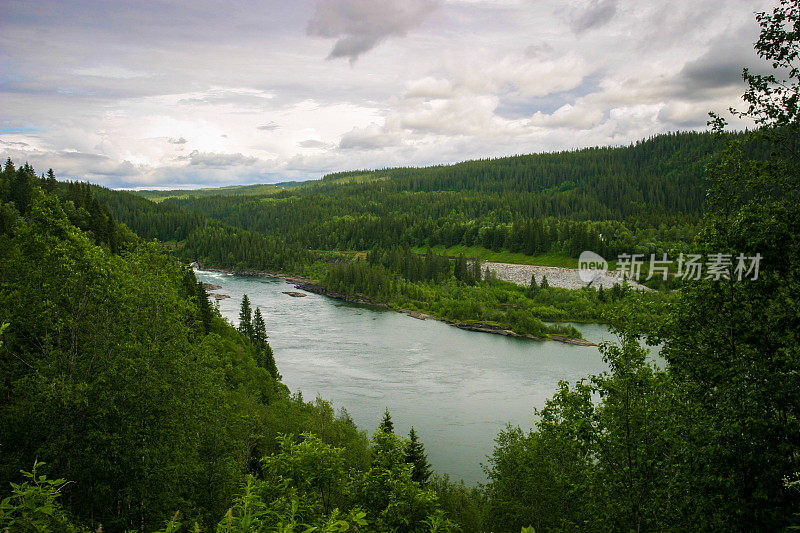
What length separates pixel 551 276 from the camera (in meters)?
100

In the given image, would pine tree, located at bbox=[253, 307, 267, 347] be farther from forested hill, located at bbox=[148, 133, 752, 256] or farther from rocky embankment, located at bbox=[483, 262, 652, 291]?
forested hill, located at bbox=[148, 133, 752, 256]

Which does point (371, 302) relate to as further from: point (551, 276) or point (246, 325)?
point (246, 325)

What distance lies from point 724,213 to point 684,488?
449 centimetres

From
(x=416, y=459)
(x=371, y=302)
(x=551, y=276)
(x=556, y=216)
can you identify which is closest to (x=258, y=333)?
(x=416, y=459)

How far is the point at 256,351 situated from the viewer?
3894cm

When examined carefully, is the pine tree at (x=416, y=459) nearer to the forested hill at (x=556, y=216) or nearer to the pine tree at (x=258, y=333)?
the pine tree at (x=258, y=333)

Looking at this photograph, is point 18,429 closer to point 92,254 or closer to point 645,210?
point 92,254

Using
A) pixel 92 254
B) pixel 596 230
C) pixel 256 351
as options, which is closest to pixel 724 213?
pixel 92 254

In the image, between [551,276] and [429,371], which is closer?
[429,371]

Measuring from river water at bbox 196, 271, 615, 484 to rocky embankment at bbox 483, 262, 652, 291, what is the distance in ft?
85.8

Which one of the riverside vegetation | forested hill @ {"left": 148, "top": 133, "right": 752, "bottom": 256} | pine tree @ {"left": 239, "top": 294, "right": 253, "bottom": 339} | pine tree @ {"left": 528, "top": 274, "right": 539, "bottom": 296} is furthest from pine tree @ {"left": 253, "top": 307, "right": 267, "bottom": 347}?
forested hill @ {"left": 148, "top": 133, "right": 752, "bottom": 256}

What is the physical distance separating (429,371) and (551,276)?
62993 millimetres

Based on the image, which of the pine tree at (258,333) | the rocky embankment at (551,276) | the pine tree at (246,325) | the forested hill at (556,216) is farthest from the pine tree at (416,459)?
the forested hill at (556,216)

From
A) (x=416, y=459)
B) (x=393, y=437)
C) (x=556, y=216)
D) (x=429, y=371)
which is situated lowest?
(x=429, y=371)
